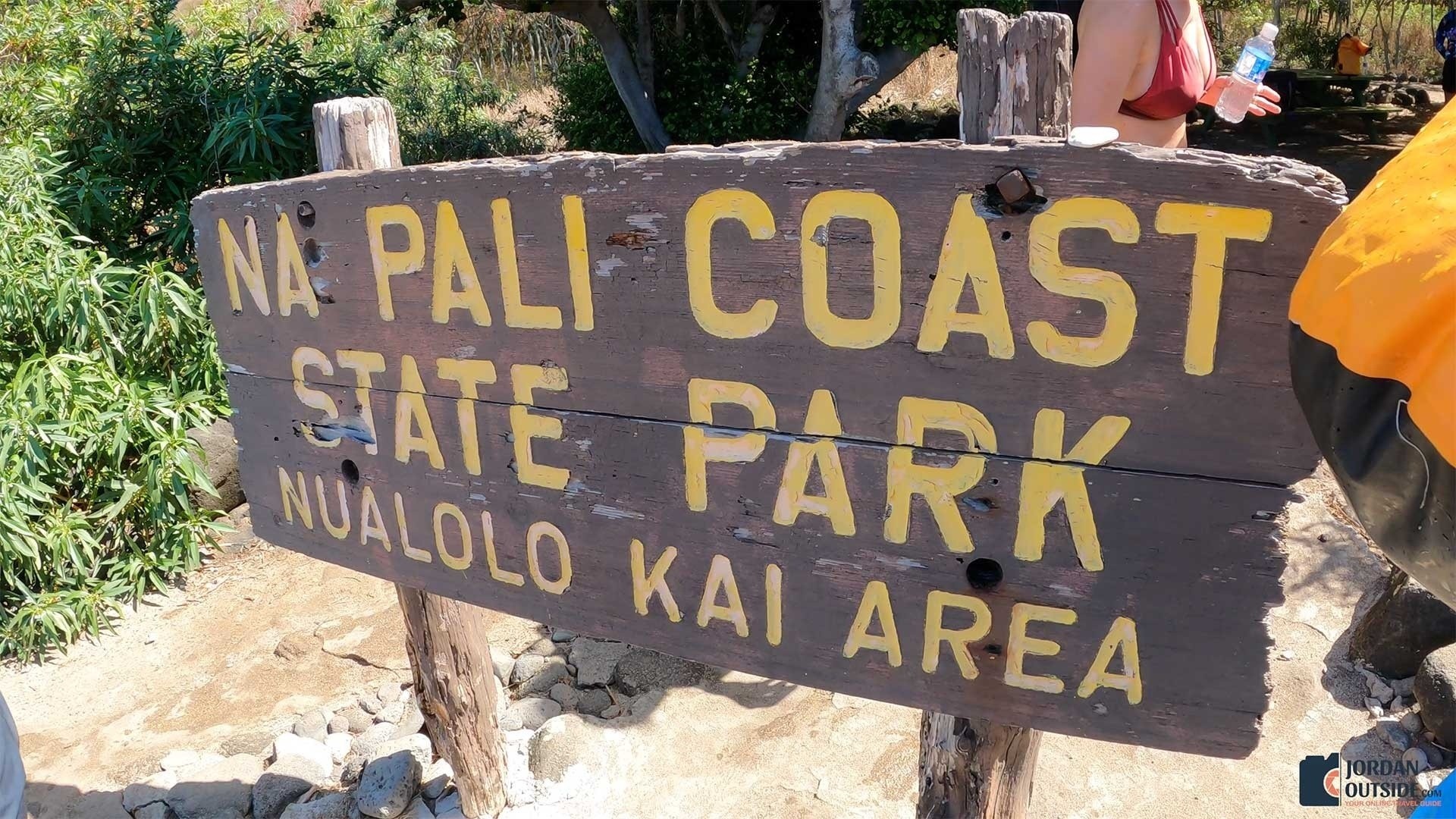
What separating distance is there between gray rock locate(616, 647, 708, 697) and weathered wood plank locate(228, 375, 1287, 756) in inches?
73.6

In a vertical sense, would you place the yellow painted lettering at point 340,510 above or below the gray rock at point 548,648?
above

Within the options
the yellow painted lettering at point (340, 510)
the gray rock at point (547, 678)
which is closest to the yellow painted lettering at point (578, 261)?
the yellow painted lettering at point (340, 510)

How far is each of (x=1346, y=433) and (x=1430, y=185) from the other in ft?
0.74

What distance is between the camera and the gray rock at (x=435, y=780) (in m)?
3.19

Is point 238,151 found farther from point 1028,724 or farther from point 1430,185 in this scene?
point 1430,185

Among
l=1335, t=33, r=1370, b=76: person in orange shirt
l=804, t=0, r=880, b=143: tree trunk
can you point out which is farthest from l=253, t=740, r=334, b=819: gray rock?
l=1335, t=33, r=1370, b=76: person in orange shirt

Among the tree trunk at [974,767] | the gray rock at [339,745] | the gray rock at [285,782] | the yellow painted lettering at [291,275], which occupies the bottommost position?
the gray rock at [339,745]

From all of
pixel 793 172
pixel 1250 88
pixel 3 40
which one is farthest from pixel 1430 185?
pixel 3 40

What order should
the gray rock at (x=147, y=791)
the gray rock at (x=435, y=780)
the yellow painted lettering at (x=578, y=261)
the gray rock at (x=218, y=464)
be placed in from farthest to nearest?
the gray rock at (x=218, y=464), the gray rock at (x=147, y=791), the gray rock at (x=435, y=780), the yellow painted lettering at (x=578, y=261)

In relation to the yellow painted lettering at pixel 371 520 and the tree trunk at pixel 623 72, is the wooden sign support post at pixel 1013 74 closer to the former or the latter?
the yellow painted lettering at pixel 371 520

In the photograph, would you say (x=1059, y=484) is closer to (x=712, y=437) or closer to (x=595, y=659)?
(x=712, y=437)

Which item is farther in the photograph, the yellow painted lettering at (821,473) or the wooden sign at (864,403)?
the yellow painted lettering at (821,473)

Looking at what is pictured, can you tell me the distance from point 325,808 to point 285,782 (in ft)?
0.93

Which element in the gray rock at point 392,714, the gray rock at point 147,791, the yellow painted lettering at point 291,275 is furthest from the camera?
the gray rock at point 392,714
